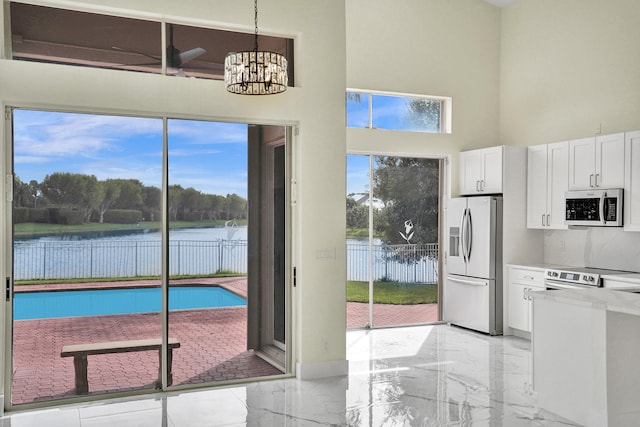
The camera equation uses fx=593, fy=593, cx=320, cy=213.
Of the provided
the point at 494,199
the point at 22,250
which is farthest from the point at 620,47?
the point at 22,250

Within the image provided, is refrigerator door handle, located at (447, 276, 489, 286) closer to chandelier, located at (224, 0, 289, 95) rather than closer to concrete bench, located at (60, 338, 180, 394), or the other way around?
chandelier, located at (224, 0, 289, 95)

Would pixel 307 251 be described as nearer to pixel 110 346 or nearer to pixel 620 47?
pixel 110 346

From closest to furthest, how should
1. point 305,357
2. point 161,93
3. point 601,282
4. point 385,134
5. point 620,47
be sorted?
point 161,93
point 305,357
point 601,282
point 620,47
point 385,134

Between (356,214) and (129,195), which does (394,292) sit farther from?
(129,195)

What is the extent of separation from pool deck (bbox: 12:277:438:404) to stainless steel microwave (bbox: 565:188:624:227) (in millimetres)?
3750

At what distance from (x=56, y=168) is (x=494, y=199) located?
5.08m

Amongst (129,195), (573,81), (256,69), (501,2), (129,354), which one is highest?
(501,2)

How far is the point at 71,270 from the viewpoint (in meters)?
4.59

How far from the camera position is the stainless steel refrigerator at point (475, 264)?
7418mm

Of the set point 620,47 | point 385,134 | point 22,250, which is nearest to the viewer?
point 22,250

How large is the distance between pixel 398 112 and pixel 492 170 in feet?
4.88

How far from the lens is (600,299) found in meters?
4.13

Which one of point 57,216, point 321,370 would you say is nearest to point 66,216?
point 57,216

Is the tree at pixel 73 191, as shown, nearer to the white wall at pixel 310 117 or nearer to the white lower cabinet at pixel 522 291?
the white wall at pixel 310 117
